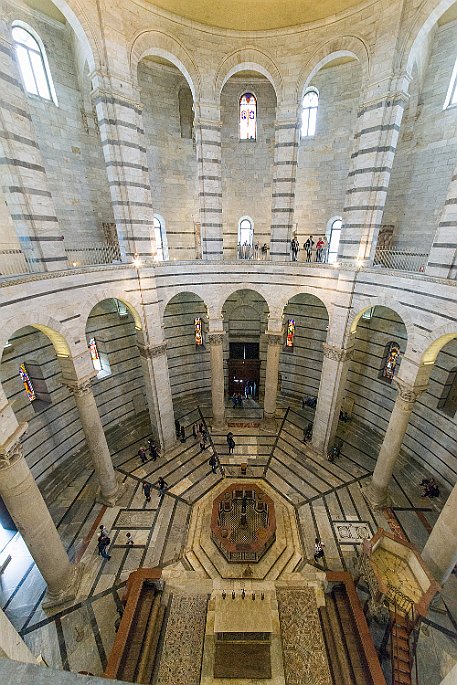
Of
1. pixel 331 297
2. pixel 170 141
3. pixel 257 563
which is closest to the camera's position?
pixel 257 563

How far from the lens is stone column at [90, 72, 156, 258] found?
10453mm

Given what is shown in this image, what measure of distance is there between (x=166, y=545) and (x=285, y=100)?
1773cm

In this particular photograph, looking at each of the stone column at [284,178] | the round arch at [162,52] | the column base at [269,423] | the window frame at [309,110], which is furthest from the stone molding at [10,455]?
the window frame at [309,110]

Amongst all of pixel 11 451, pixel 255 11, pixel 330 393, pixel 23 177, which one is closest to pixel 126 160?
pixel 23 177

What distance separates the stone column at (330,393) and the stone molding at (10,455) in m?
11.5

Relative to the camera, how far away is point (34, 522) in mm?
8273

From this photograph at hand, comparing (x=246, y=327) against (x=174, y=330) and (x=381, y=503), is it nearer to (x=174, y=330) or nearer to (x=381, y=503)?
(x=174, y=330)

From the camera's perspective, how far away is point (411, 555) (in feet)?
30.6

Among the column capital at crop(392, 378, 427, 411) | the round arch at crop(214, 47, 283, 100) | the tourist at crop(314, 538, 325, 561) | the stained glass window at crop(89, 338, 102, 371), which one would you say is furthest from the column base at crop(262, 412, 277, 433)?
the round arch at crop(214, 47, 283, 100)

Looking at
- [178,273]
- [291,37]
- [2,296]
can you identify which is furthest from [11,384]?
[291,37]

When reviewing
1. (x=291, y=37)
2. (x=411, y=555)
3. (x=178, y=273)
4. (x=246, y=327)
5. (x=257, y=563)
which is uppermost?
(x=291, y=37)

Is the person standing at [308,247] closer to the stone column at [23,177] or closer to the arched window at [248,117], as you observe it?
the arched window at [248,117]

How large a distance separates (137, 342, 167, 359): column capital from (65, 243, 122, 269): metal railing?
415 cm

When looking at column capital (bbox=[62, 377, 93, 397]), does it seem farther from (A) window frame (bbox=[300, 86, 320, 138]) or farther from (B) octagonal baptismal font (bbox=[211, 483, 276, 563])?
(A) window frame (bbox=[300, 86, 320, 138])
